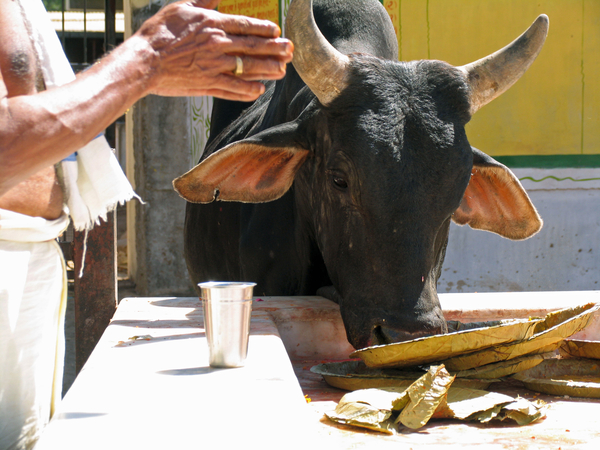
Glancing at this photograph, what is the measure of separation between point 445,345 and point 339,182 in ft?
2.99

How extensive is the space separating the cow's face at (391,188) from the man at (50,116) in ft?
3.32

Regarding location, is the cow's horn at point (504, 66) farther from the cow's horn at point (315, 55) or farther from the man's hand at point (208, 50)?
the man's hand at point (208, 50)

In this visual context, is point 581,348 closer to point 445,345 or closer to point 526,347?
point 526,347

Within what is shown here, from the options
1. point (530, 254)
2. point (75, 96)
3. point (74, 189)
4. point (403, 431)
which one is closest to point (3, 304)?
point (74, 189)

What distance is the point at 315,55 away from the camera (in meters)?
2.78

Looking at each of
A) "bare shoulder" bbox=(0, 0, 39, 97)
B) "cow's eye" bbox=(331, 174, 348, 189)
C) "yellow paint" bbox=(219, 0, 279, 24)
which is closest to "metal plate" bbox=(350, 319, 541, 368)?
"cow's eye" bbox=(331, 174, 348, 189)

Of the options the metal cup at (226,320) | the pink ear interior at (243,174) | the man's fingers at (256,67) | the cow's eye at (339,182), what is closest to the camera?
the man's fingers at (256,67)

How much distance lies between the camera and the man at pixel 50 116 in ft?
4.19

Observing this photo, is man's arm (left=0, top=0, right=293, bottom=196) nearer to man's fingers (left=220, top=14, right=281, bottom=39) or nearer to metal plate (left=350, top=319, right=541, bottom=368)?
man's fingers (left=220, top=14, right=281, bottom=39)

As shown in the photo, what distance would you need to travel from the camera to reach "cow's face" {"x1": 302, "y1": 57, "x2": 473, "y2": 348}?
2418 mm

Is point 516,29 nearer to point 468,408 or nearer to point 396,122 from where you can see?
point 396,122

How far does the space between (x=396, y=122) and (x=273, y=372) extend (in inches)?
48.6

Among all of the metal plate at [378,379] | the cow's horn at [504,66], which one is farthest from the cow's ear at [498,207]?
the metal plate at [378,379]

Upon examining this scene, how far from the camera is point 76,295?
123 inches
